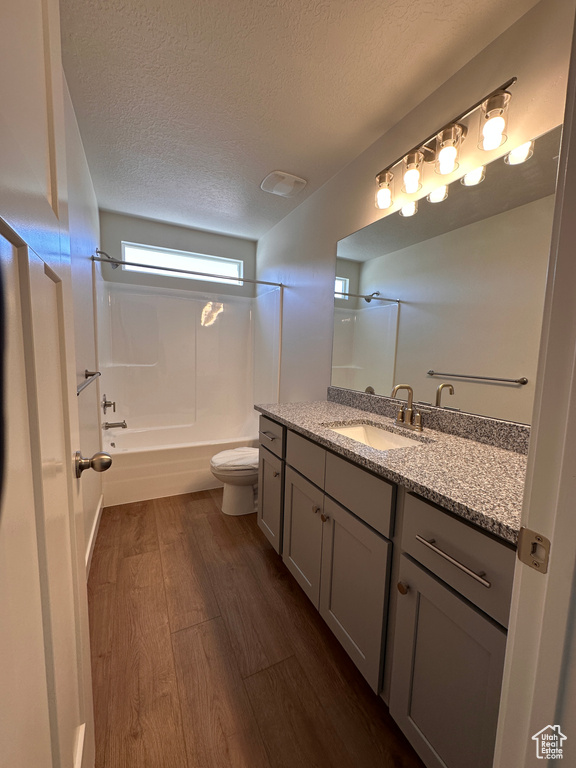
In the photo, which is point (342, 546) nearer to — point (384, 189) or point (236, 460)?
point (236, 460)

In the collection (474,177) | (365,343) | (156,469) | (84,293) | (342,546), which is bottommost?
(156,469)

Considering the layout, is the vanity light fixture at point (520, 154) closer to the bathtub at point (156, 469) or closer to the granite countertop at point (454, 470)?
the granite countertop at point (454, 470)

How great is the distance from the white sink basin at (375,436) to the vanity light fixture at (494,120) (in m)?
1.18

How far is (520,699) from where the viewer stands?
1.54 ft

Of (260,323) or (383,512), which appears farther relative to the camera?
(260,323)

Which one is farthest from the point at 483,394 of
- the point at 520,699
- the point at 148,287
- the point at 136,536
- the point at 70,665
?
the point at 148,287

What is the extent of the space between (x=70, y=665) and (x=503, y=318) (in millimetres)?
1628

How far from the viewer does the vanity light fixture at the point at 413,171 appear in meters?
1.40

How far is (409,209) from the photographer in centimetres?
151

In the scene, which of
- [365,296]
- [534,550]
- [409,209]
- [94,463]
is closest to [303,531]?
[94,463]

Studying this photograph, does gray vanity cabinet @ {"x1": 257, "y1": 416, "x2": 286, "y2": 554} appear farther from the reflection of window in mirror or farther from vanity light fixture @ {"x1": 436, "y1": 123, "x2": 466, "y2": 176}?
vanity light fixture @ {"x1": 436, "y1": 123, "x2": 466, "y2": 176}

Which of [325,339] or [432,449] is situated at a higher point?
[325,339]

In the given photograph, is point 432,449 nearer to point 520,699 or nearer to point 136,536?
point 520,699

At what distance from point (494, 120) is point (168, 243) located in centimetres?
268
